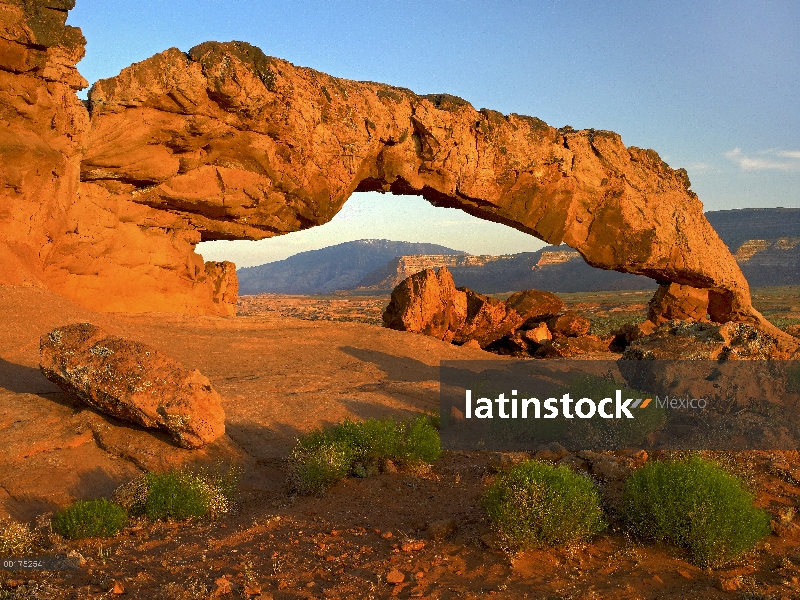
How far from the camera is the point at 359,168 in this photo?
1709 cm

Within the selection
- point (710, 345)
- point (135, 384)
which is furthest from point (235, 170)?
point (710, 345)

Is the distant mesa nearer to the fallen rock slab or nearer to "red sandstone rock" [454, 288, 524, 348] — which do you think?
"red sandstone rock" [454, 288, 524, 348]

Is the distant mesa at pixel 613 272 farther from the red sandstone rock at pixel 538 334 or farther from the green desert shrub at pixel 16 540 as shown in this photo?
the green desert shrub at pixel 16 540

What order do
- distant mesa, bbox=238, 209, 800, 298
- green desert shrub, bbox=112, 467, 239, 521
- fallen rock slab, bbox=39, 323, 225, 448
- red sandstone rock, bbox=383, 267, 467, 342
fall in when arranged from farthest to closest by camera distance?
distant mesa, bbox=238, 209, 800, 298 < red sandstone rock, bbox=383, 267, 467, 342 < fallen rock slab, bbox=39, 323, 225, 448 < green desert shrub, bbox=112, 467, 239, 521

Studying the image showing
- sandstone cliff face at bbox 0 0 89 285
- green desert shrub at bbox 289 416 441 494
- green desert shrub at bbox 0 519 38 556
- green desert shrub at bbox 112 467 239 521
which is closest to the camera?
green desert shrub at bbox 0 519 38 556

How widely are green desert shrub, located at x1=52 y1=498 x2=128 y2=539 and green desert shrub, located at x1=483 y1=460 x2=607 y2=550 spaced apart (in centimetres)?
337

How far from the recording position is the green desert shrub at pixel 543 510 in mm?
4816

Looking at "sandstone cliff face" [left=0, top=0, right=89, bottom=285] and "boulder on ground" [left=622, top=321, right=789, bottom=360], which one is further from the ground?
"sandstone cliff face" [left=0, top=0, right=89, bottom=285]

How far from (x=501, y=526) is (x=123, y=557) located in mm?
2996

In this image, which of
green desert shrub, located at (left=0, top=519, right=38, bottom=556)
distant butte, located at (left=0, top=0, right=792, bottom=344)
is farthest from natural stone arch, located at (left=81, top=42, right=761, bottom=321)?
green desert shrub, located at (left=0, top=519, right=38, bottom=556)

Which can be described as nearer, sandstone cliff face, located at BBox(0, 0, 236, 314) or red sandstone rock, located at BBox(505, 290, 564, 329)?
sandstone cliff face, located at BBox(0, 0, 236, 314)

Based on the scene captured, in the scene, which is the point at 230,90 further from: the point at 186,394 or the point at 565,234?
the point at 565,234

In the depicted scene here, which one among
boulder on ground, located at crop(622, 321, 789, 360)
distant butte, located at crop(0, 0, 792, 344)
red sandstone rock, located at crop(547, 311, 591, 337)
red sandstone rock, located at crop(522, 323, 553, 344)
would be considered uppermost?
distant butte, located at crop(0, 0, 792, 344)

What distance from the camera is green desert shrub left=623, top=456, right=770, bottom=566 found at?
186 inches
